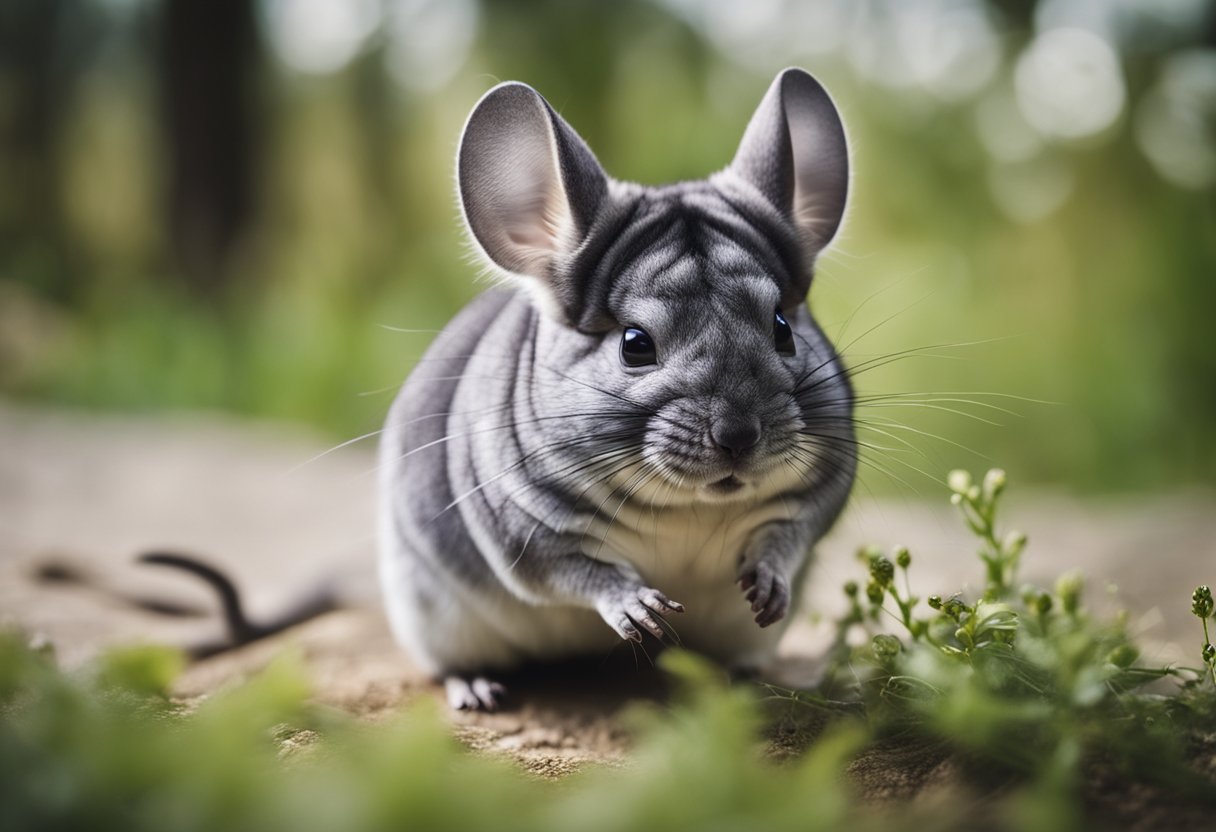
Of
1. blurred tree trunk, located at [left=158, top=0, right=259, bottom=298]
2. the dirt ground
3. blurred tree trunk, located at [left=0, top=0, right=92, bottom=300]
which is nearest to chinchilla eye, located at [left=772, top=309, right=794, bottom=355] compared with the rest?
the dirt ground

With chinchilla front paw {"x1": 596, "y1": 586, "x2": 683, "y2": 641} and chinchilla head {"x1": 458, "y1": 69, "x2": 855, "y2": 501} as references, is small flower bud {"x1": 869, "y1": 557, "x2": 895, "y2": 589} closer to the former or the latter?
chinchilla head {"x1": 458, "y1": 69, "x2": 855, "y2": 501}

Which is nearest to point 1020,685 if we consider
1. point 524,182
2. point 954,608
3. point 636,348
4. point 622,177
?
point 954,608

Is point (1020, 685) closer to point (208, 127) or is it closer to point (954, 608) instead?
point (954, 608)

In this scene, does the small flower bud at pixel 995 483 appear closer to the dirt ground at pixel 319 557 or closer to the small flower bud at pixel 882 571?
the small flower bud at pixel 882 571

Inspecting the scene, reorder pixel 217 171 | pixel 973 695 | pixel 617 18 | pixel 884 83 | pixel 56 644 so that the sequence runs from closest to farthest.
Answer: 1. pixel 973 695
2. pixel 56 644
3. pixel 884 83
4. pixel 617 18
5. pixel 217 171

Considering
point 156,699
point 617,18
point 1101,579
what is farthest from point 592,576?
point 617,18

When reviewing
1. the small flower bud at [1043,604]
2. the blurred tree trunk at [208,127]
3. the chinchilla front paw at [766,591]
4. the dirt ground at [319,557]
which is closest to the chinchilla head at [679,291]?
the chinchilla front paw at [766,591]

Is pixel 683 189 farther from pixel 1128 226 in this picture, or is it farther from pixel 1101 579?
pixel 1128 226
